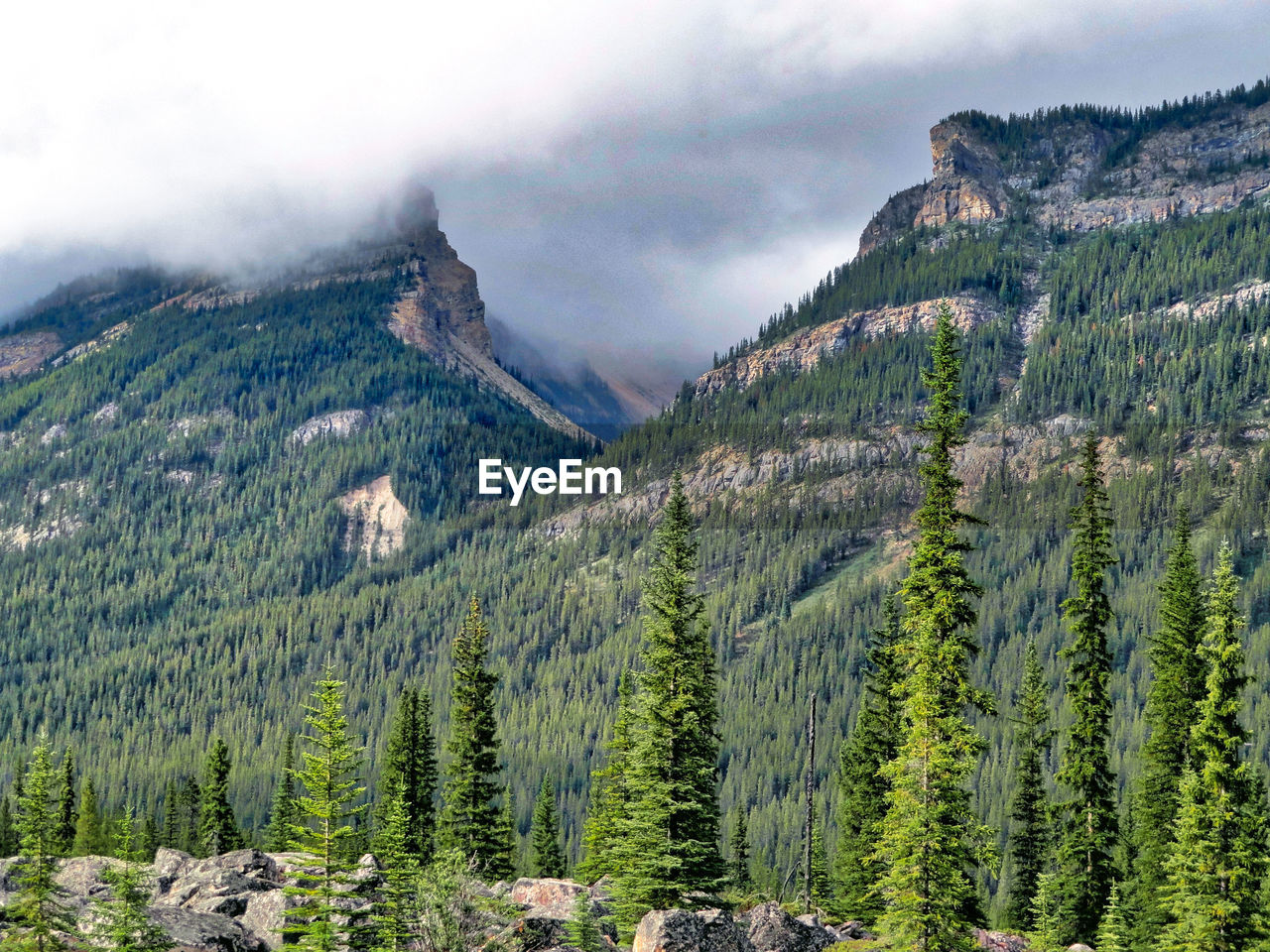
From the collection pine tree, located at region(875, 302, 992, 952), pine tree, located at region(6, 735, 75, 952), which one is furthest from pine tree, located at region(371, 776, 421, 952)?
pine tree, located at region(875, 302, 992, 952)

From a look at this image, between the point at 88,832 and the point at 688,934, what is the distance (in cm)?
9830

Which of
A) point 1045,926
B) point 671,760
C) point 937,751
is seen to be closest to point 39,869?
point 671,760

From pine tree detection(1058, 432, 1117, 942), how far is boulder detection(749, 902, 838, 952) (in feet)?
59.9

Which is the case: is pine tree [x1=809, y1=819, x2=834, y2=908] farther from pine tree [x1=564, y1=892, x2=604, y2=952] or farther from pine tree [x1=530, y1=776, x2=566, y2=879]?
pine tree [x1=564, y1=892, x2=604, y2=952]

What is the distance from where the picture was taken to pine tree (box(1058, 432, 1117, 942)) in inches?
2378

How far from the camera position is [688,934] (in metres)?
40.8

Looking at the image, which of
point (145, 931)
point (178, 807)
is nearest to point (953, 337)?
point (145, 931)

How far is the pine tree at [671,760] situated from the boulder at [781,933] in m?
5.44

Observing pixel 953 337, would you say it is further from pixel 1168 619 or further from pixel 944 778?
pixel 1168 619

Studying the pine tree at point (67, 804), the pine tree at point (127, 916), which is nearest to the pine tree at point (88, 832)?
the pine tree at point (67, 804)

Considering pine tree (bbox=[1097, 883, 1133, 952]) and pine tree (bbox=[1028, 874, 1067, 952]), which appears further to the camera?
pine tree (bbox=[1028, 874, 1067, 952])

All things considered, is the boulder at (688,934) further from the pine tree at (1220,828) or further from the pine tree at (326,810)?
the pine tree at (1220,828)

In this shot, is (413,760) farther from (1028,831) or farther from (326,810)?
(1028,831)

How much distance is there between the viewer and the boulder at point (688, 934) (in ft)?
132
